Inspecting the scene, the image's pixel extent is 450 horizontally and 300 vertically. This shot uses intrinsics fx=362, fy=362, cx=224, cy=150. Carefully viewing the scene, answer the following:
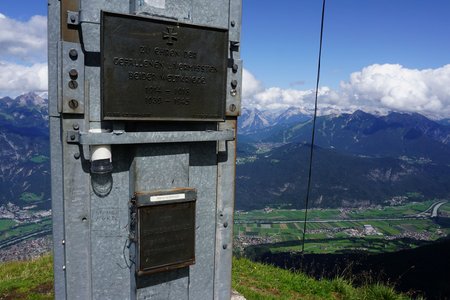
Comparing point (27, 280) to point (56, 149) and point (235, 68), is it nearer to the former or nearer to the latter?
point (56, 149)

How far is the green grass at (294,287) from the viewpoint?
7.19 metres

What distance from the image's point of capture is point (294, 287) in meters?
7.81

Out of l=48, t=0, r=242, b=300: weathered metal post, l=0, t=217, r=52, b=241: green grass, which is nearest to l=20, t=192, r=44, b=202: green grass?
l=0, t=217, r=52, b=241: green grass

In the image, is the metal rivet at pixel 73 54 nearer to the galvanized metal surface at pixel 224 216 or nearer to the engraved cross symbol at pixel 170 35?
the engraved cross symbol at pixel 170 35

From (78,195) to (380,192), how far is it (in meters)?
201

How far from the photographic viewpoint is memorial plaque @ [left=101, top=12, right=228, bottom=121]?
3.69 meters

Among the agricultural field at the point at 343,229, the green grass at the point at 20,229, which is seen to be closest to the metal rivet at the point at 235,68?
the agricultural field at the point at 343,229

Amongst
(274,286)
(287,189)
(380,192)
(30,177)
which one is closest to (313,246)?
(274,286)

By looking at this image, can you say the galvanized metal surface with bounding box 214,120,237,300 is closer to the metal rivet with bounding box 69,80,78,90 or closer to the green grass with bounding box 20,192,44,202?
the metal rivet with bounding box 69,80,78,90

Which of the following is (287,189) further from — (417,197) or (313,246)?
(313,246)

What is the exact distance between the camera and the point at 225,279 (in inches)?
199

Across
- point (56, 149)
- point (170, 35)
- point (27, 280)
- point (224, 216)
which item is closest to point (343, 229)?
point (27, 280)

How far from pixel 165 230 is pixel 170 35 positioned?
7.26 feet

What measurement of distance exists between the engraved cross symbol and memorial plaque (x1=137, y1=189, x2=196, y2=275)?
1705 mm
